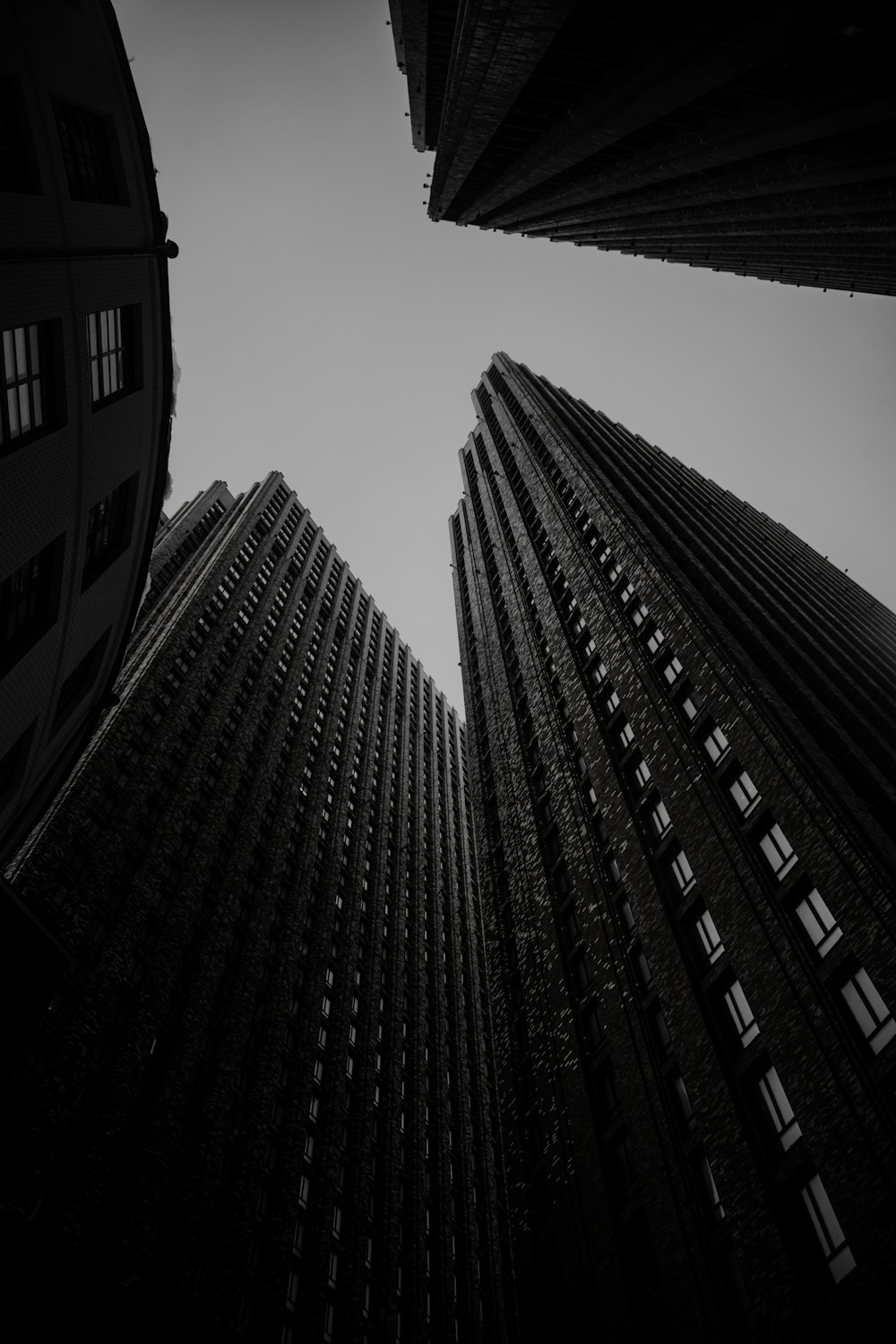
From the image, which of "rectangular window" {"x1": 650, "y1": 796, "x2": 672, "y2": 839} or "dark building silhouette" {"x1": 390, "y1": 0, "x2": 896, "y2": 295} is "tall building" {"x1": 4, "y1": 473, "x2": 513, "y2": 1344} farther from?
"dark building silhouette" {"x1": 390, "y1": 0, "x2": 896, "y2": 295}

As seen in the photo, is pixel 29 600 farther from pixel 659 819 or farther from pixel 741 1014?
pixel 659 819

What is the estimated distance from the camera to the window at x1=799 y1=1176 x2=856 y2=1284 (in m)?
16.2

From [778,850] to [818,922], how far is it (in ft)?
9.91

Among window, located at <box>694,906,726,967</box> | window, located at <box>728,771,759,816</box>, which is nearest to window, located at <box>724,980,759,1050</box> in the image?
window, located at <box>694,906,726,967</box>

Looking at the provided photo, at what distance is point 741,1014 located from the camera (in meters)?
22.2

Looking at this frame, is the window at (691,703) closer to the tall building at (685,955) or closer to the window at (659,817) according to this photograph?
the tall building at (685,955)

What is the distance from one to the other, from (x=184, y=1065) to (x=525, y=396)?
6736cm

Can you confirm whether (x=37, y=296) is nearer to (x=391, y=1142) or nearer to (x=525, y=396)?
(x=391, y=1142)

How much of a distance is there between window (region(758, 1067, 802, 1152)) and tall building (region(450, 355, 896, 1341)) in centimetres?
6

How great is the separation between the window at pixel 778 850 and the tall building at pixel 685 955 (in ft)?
0.31

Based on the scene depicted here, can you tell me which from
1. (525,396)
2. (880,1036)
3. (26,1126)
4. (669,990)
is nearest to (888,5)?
(880,1036)

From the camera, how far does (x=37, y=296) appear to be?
14.8 meters

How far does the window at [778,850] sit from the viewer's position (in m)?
23.5

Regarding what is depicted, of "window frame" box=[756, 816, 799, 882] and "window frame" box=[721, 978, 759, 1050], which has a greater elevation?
"window frame" box=[756, 816, 799, 882]
